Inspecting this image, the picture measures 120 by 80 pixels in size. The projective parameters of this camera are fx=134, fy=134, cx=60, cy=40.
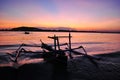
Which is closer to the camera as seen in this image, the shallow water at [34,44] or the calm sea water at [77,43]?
the shallow water at [34,44]

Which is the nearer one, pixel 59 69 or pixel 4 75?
pixel 4 75

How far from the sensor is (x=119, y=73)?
41.2 feet

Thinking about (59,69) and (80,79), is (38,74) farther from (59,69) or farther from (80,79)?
(80,79)

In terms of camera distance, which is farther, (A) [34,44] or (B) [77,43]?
(B) [77,43]

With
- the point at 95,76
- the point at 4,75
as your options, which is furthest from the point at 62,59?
the point at 4,75

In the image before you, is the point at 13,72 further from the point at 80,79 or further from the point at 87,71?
the point at 87,71

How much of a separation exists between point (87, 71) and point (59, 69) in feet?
9.10

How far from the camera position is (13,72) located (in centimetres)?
1079

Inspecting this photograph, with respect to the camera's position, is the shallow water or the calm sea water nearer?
Answer: the shallow water

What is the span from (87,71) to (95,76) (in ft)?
4.72

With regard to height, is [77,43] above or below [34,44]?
below

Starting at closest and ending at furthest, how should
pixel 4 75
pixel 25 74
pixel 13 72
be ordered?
pixel 4 75 < pixel 13 72 < pixel 25 74

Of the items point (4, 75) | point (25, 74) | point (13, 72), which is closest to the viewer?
point (4, 75)

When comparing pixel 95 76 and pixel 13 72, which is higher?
pixel 13 72
